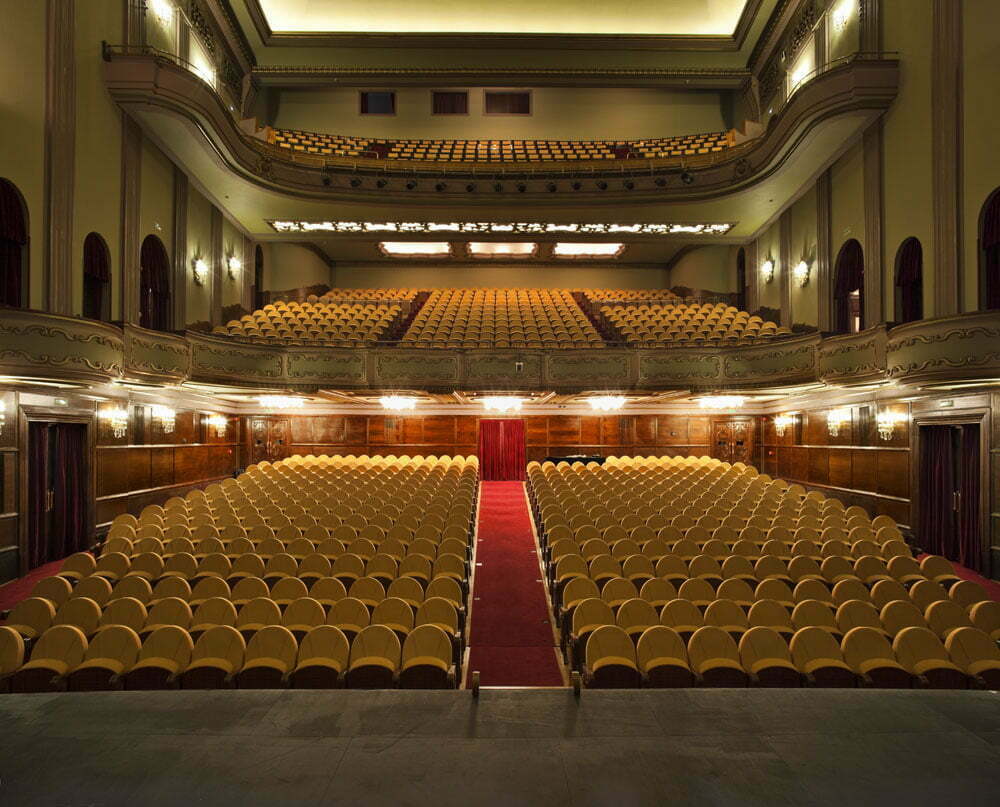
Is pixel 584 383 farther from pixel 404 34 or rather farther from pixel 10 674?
pixel 404 34

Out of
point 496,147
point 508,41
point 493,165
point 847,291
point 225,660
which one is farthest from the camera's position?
point 496,147

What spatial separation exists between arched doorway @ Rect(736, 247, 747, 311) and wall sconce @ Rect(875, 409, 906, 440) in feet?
25.7

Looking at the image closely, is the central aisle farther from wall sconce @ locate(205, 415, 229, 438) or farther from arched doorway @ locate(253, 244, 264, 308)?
arched doorway @ locate(253, 244, 264, 308)

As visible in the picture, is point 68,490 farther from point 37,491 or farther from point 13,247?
point 13,247

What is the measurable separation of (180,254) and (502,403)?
8105 millimetres

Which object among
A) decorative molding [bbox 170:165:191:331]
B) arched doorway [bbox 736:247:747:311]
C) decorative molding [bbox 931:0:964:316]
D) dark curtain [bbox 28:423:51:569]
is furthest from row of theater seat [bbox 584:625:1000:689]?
arched doorway [bbox 736:247:747:311]

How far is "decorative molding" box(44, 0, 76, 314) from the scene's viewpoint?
28.7 ft

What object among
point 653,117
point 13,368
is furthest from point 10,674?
point 653,117

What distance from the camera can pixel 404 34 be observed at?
59.0ft

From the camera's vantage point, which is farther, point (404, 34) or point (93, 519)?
point (404, 34)

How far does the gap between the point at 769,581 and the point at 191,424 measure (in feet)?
40.8

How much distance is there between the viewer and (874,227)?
1107 cm

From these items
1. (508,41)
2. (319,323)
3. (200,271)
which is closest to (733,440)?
(319,323)

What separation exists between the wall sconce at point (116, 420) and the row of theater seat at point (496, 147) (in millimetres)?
10616
